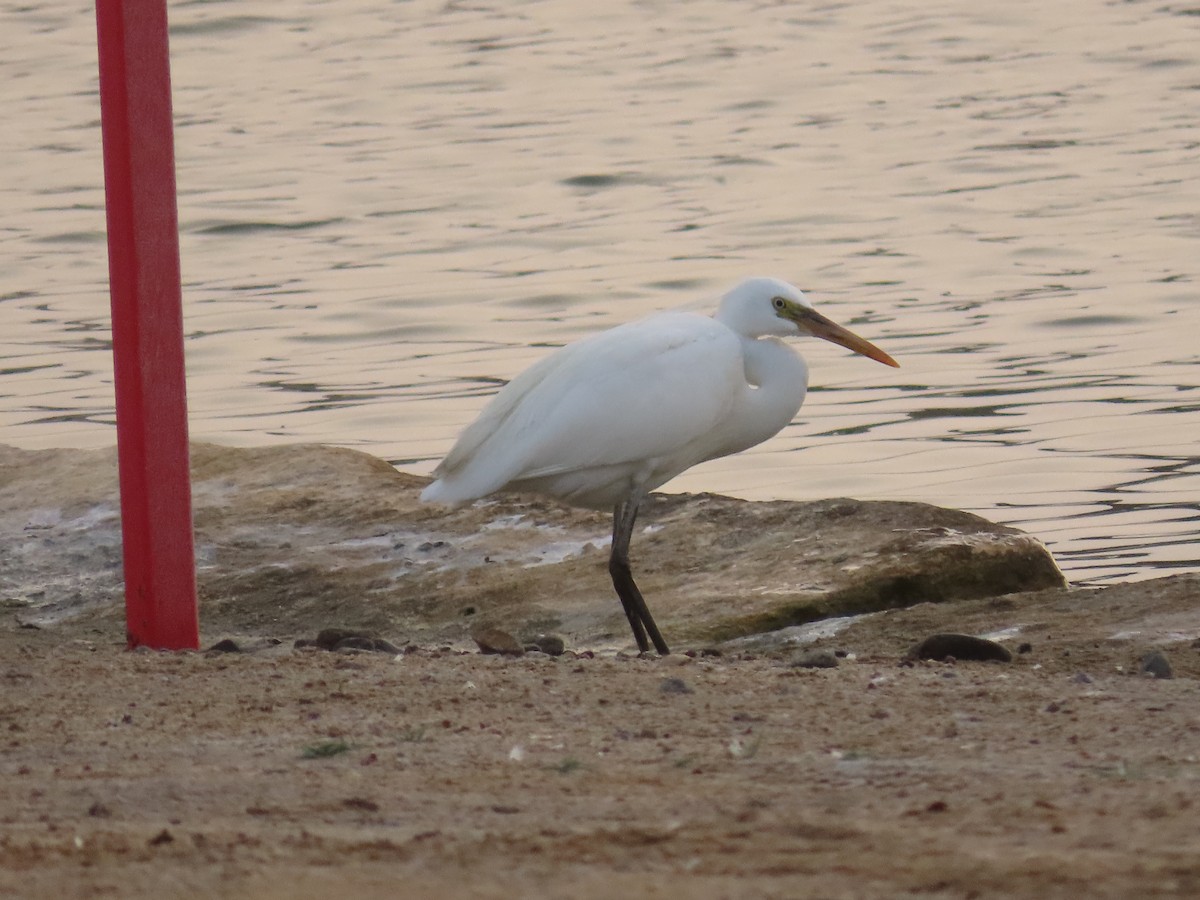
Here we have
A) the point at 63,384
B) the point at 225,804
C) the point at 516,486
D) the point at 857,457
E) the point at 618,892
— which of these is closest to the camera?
the point at 618,892

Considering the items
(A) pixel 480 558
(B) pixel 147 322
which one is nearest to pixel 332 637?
(B) pixel 147 322

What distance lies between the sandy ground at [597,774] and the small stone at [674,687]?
11mm

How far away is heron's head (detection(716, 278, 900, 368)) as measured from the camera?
7973 millimetres

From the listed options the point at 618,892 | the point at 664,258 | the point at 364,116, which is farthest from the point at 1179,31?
the point at 618,892

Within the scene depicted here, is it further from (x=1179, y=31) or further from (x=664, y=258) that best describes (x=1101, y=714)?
(x=1179, y=31)

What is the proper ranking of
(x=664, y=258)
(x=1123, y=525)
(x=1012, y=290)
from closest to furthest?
1. (x=1123, y=525)
2. (x=1012, y=290)
3. (x=664, y=258)

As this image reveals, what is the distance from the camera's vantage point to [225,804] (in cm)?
440

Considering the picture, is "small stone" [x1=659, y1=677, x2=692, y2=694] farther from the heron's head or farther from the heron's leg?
the heron's head

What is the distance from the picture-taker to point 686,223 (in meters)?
17.0

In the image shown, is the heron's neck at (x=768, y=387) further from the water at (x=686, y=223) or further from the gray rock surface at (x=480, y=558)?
the water at (x=686, y=223)

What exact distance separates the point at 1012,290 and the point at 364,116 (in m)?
10.1

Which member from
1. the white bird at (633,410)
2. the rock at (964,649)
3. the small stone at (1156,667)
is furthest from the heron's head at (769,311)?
the small stone at (1156,667)

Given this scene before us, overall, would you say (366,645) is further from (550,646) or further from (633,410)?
(633,410)

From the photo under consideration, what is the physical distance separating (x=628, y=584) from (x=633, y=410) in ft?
1.89
